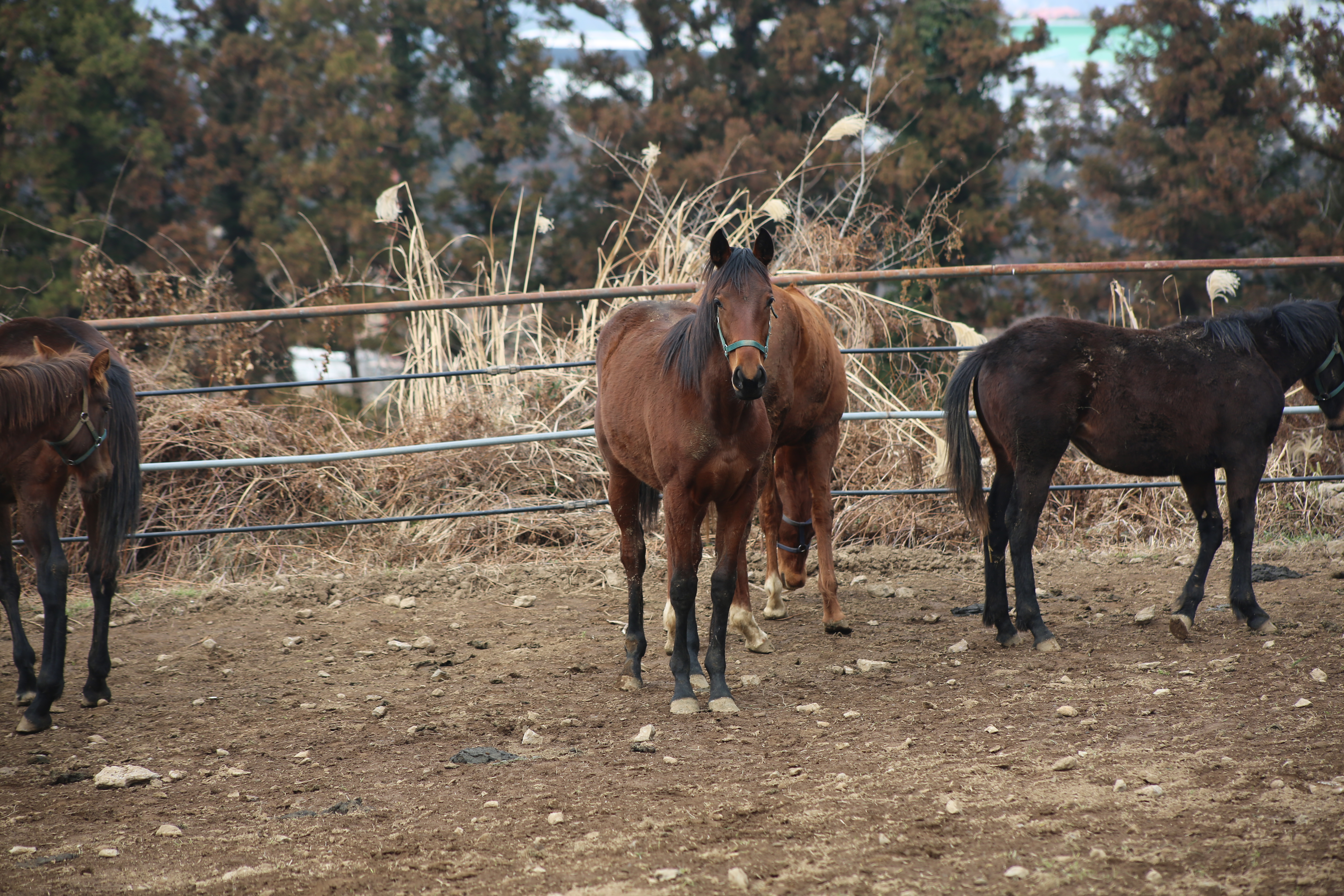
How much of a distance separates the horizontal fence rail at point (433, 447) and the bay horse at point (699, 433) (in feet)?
6.51

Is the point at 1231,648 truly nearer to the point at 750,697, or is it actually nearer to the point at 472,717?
the point at 750,697

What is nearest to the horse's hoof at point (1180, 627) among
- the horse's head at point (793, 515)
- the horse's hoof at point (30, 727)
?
the horse's head at point (793, 515)

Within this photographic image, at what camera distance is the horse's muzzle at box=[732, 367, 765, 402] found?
323 centimetres

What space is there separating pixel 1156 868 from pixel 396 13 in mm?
17226

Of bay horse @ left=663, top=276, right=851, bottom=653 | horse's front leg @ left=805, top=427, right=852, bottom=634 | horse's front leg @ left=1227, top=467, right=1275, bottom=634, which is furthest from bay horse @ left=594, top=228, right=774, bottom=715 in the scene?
horse's front leg @ left=1227, top=467, right=1275, bottom=634

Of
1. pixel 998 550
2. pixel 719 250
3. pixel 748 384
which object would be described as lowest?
pixel 998 550

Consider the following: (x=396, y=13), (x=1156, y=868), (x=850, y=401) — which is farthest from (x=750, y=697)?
(x=396, y=13)

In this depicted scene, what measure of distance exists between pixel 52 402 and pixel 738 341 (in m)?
2.74

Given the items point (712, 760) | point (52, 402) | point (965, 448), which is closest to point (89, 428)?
point (52, 402)

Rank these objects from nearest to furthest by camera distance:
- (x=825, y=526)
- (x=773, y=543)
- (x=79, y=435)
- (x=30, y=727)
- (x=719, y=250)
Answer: (x=719, y=250), (x=30, y=727), (x=79, y=435), (x=825, y=526), (x=773, y=543)

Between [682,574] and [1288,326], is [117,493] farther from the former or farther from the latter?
[1288,326]

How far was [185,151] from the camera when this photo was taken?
15.3 m

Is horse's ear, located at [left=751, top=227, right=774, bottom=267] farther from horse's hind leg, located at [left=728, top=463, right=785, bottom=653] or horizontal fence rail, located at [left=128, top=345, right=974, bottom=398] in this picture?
horizontal fence rail, located at [left=128, top=345, right=974, bottom=398]

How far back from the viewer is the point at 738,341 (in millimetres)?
3316
